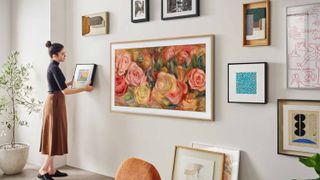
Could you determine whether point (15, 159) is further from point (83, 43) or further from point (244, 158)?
point (244, 158)

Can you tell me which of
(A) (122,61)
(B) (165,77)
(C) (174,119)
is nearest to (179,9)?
(B) (165,77)

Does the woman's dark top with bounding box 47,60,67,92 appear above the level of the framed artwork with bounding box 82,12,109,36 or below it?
below

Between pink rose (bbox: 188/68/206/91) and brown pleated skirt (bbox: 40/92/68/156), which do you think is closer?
pink rose (bbox: 188/68/206/91)

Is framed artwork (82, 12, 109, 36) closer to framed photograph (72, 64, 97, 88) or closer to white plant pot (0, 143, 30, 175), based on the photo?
framed photograph (72, 64, 97, 88)

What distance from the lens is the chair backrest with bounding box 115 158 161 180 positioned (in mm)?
1757

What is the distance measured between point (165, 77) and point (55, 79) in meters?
1.29

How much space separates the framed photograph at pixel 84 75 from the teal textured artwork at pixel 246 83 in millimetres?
1773

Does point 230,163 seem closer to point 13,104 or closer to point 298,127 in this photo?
point 298,127

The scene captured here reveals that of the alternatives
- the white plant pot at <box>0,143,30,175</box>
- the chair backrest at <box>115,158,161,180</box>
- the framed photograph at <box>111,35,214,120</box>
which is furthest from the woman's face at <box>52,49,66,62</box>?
the chair backrest at <box>115,158,161,180</box>

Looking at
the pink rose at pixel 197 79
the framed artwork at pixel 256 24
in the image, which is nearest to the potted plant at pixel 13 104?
the pink rose at pixel 197 79

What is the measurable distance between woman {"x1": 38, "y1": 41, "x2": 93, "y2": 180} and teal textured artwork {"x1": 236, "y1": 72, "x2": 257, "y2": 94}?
1.77 m

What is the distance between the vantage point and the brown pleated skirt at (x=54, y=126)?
12.1 feet

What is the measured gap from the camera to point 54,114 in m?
3.70

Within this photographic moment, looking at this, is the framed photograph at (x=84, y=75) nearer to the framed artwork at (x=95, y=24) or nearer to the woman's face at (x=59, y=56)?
the woman's face at (x=59, y=56)
